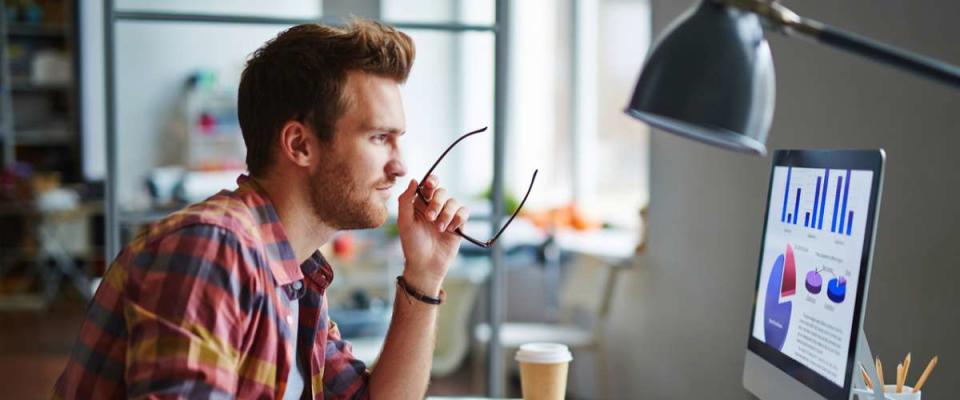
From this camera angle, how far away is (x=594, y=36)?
626cm

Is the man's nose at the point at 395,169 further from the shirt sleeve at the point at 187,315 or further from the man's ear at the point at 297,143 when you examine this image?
the shirt sleeve at the point at 187,315

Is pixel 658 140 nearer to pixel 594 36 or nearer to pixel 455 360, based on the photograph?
pixel 455 360

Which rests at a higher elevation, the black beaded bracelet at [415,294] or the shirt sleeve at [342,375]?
the black beaded bracelet at [415,294]

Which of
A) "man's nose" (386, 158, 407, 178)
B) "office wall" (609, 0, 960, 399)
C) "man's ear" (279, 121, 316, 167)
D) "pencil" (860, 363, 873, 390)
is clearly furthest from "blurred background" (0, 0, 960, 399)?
"man's ear" (279, 121, 316, 167)

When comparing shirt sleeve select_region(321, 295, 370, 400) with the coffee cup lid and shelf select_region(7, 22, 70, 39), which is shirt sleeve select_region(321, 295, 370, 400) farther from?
shelf select_region(7, 22, 70, 39)

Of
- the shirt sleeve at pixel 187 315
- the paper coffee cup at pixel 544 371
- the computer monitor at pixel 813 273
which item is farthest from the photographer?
the paper coffee cup at pixel 544 371

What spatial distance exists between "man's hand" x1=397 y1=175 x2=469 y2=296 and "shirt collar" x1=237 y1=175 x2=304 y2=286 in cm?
24

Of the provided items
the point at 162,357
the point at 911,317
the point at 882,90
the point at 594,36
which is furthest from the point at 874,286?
the point at 594,36

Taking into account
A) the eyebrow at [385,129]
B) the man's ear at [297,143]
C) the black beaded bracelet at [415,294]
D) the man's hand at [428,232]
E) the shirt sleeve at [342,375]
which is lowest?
the shirt sleeve at [342,375]

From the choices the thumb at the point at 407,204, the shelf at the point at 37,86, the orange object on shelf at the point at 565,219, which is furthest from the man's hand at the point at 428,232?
the shelf at the point at 37,86

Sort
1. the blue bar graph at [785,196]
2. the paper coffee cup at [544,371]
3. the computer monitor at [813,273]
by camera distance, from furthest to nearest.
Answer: the paper coffee cup at [544,371] → the blue bar graph at [785,196] → the computer monitor at [813,273]

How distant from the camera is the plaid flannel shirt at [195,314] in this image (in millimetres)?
1207

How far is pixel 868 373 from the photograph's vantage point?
1417 millimetres

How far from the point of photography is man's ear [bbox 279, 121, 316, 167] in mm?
1518
